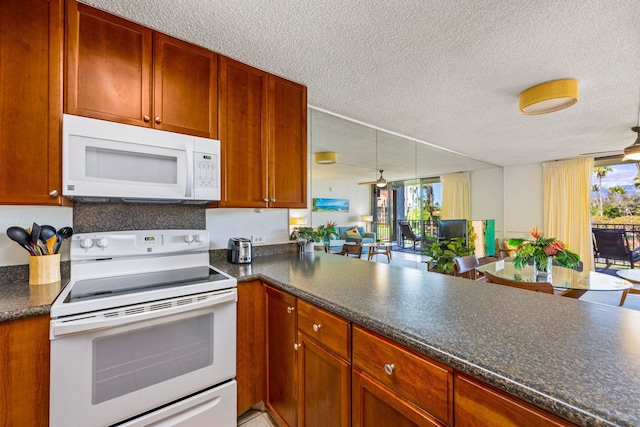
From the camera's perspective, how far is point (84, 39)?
1409 mm

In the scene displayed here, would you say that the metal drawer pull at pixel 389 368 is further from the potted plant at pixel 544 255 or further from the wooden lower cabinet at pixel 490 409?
the potted plant at pixel 544 255

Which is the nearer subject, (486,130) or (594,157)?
(486,130)

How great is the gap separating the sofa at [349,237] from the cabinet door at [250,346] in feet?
3.88

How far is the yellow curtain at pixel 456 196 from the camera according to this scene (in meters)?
4.64

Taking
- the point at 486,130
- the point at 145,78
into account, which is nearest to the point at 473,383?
the point at 145,78

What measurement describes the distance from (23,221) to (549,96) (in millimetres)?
3498

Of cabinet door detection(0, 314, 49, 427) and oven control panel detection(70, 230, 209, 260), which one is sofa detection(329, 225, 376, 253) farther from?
cabinet door detection(0, 314, 49, 427)

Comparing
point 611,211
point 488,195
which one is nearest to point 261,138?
point 488,195

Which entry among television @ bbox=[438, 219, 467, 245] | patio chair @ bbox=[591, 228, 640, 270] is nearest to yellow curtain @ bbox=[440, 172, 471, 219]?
television @ bbox=[438, 219, 467, 245]

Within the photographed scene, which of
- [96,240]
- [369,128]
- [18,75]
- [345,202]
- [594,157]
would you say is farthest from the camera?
[594,157]

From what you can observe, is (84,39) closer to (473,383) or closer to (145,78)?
(145,78)

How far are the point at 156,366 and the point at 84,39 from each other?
5.44ft

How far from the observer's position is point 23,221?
1.51 m

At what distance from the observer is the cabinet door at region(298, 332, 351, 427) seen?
1.09 m
